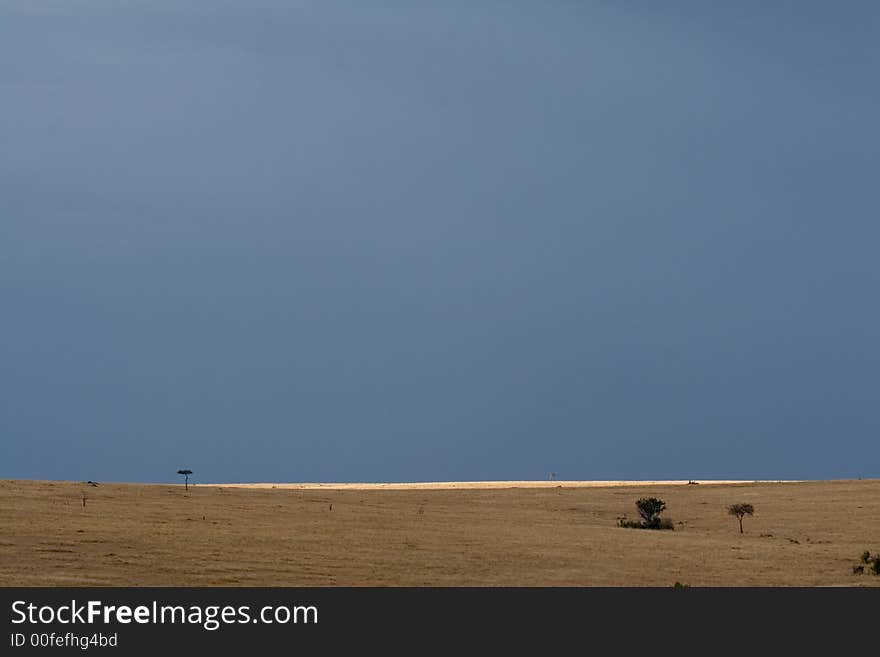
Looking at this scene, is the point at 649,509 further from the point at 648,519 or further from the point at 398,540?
the point at 398,540

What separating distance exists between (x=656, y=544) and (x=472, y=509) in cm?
1857

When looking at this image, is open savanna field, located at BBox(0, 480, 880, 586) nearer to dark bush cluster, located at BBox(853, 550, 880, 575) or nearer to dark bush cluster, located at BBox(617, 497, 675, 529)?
dark bush cluster, located at BBox(853, 550, 880, 575)

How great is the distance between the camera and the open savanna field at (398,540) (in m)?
40.1

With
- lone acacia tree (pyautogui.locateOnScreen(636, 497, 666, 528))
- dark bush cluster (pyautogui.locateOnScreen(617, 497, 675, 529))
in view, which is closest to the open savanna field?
dark bush cluster (pyautogui.locateOnScreen(617, 497, 675, 529))

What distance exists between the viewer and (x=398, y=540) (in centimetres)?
5038

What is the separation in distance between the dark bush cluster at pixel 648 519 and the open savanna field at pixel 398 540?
3.30 feet

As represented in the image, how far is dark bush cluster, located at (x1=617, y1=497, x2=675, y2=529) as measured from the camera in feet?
202
